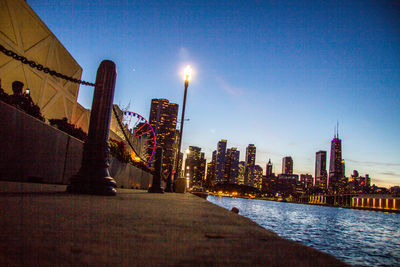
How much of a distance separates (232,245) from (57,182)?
8852mm

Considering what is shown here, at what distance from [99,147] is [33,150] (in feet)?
10.8

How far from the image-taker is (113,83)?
18.2 ft

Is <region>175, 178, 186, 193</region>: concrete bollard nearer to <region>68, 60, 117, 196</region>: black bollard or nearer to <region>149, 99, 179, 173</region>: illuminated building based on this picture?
<region>68, 60, 117, 196</region>: black bollard

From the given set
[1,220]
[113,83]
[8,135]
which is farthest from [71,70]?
[1,220]

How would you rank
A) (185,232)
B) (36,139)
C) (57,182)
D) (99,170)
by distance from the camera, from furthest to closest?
(57,182) < (36,139) < (99,170) < (185,232)

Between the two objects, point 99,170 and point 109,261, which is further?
point 99,170

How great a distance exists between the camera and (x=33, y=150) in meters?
7.08

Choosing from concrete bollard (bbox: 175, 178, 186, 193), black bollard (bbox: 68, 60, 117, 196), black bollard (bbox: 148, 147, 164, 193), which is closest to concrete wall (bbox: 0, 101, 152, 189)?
black bollard (bbox: 68, 60, 117, 196)

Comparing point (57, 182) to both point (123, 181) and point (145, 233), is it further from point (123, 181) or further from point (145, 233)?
point (145, 233)

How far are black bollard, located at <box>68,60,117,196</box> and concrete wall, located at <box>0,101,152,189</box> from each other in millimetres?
2493

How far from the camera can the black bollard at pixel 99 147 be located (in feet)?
16.3

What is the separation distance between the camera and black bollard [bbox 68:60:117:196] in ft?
16.3

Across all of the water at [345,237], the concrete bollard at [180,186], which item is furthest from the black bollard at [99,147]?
the concrete bollard at [180,186]

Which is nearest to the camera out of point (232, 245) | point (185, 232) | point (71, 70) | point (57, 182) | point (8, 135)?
point (232, 245)
